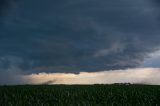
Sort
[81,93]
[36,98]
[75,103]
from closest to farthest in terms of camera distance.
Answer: [75,103], [36,98], [81,93]

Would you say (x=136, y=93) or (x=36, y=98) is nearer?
(x=36, y=98)

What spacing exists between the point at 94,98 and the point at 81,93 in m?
2.05

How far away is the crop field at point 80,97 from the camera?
37688 millimetres

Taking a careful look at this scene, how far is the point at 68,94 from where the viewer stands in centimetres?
4088

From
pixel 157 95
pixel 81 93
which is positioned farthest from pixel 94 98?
pixel 157 95

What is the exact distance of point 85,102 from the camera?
3778 centimetres

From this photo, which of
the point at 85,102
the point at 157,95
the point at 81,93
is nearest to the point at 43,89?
the point at 81,93

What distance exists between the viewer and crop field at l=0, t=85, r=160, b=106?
124 feet

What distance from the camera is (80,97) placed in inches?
1594

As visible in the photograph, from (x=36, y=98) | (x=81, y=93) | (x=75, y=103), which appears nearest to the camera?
(x=75, y=103)

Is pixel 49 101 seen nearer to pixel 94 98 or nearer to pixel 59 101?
pixel 59 101

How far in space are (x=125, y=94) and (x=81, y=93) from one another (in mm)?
Answer: 4924

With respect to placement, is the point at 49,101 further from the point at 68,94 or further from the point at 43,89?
the point at 43,89

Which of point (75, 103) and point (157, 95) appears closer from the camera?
point (75, 103)
